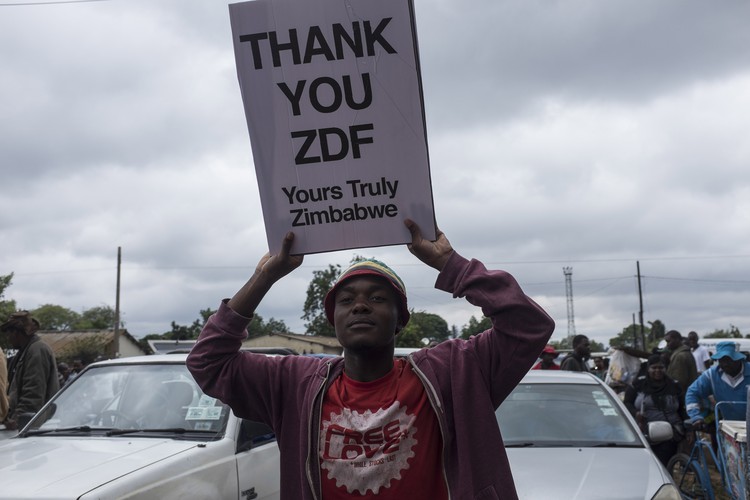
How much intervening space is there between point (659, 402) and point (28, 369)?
6.43 metres

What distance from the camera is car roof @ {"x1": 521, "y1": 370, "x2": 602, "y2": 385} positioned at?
21.0ft

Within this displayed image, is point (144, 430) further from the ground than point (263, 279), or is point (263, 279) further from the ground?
point (263, 279)

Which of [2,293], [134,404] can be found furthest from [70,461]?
[2,293]

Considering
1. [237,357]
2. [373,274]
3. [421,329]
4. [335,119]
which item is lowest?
[421,329]

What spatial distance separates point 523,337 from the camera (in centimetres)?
250

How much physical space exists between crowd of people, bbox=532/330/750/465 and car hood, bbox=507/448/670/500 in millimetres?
2661

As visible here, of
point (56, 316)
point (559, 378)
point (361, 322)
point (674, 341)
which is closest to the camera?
point (361, 322)

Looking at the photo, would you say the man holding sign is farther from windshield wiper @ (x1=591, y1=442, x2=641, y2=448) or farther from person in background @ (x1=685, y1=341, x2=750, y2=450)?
person in background @ (x1=685, y1=341, x2=750, y2=450)

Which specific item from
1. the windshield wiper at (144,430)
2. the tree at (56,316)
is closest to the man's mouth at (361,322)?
the windshield wiper at (144,430)

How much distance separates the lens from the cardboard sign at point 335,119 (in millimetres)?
2771

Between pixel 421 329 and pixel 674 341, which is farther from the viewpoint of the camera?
pixel 421 329

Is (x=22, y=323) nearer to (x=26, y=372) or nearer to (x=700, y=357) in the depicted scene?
(x=26, y=372)

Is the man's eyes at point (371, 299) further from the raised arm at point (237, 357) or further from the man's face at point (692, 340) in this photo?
the man's face at point (692, 340)

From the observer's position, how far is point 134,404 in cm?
534
